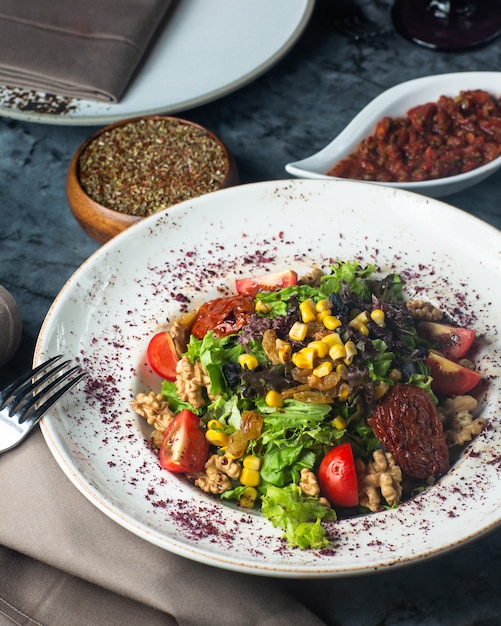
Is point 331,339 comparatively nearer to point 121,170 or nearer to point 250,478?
→ point 250,478

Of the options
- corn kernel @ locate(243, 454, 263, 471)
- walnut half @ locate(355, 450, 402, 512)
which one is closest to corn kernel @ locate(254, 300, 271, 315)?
corn kernel @ locate(243, 454, 263, 471)

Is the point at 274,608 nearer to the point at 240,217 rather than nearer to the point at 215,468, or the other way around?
the point at 215,468

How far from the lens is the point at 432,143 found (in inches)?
173

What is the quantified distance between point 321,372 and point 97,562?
1.06 m

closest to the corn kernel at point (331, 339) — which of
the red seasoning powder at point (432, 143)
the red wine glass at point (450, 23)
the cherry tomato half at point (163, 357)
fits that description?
the cherry tomato half at point (163, 357)

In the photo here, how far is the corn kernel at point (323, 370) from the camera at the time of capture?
297 cm

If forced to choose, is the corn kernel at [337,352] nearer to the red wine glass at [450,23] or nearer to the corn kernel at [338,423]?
A: the corn kernel at [338,423]

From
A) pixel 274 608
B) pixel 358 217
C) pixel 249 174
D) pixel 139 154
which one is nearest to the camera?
pixel 274 608

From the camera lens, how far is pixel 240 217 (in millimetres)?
3764

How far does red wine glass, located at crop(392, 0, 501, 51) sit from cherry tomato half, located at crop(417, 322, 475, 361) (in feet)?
8.59

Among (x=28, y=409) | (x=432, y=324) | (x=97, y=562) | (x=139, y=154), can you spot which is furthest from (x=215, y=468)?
(x=139, y=154)

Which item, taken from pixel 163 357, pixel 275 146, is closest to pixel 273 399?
pixel 163 357

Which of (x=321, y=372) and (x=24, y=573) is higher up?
(x=321, y=372)

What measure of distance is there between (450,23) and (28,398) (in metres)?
3.90
